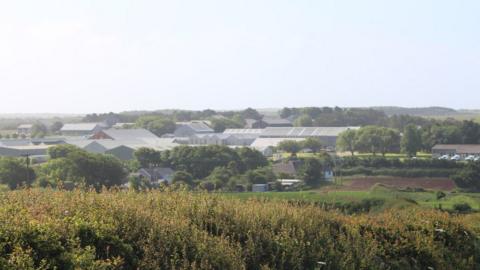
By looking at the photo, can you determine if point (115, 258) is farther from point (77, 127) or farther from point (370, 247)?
point (77, 127)

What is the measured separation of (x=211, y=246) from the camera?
8203mm

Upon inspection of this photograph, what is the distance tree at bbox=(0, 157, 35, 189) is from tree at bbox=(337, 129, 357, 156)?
35.0 m

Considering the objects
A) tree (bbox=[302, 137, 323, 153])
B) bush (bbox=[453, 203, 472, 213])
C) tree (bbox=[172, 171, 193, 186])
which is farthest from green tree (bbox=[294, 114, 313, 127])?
bush (bbox=[453, 203, 472, 213])

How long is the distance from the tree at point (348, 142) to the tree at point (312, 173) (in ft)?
62.8

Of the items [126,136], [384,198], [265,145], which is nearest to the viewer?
[384,198]

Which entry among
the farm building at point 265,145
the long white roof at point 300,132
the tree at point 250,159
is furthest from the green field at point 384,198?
the long white roof at point 300,132

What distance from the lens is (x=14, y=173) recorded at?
1134 inches

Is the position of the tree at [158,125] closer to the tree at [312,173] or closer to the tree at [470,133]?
the tree at [470,133]

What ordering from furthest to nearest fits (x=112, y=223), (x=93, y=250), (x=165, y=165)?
(x=165, y=165) → (x=112, y=223) → (x=93, y=250)

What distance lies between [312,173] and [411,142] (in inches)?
713

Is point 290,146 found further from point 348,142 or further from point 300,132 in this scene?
point 300,132

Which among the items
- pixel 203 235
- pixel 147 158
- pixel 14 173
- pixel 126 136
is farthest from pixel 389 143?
pixel 203 235

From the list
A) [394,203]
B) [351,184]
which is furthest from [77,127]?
[394,203]

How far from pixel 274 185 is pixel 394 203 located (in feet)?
48.7
